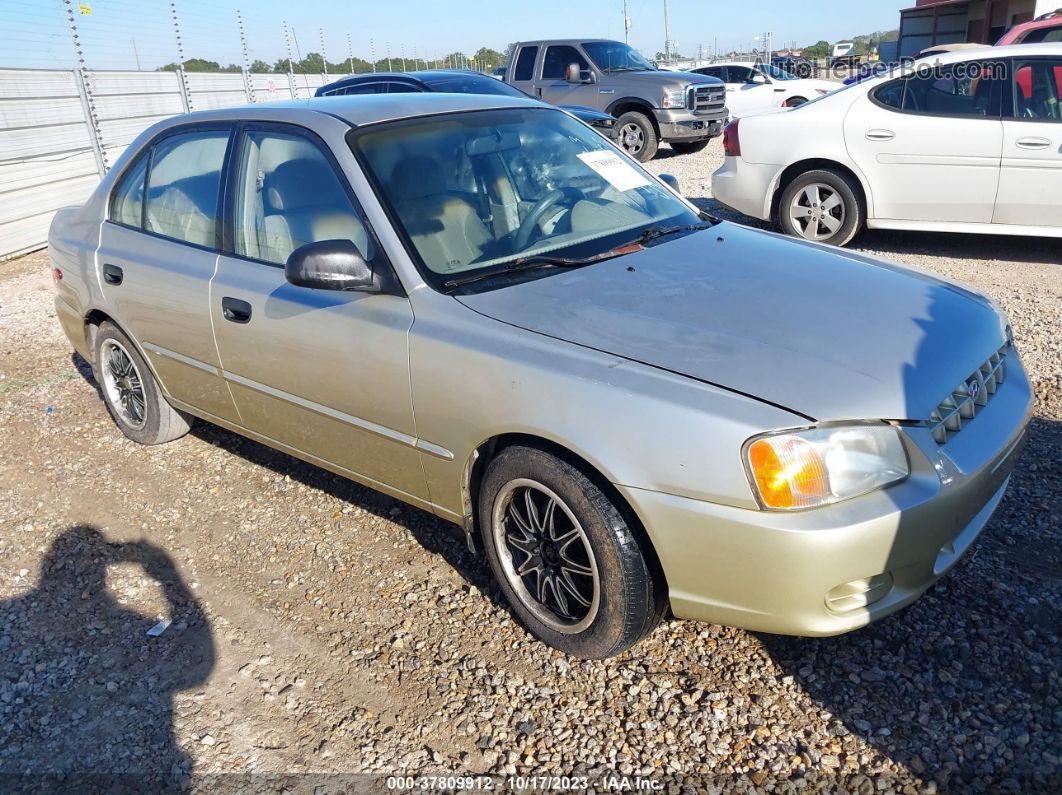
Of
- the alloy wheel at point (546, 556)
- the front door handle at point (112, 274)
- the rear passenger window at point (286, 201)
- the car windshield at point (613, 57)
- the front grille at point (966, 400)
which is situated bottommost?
the alloy wheel at point (546, 556)

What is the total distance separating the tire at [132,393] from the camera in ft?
15.1

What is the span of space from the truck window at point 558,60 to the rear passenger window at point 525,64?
0.23 m

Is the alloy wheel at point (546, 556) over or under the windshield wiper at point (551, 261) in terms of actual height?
under

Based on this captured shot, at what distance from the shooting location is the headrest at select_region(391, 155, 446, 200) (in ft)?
10.6

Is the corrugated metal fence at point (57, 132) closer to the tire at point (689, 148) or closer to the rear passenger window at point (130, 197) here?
the rear passenger window at point (130, 197)

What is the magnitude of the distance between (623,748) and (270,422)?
2.08m

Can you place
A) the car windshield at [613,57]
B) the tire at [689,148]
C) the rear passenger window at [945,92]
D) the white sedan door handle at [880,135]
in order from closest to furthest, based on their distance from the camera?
the rear passenger window at [945,92] < the white sedan door handle at [880,135] < the car windshield at [613,57] < the tire at [689,148]

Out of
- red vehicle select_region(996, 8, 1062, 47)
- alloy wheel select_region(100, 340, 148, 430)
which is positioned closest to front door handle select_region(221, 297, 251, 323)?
alloy wheel select_region(100, 340, 148, 430)

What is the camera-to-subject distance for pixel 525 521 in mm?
2900

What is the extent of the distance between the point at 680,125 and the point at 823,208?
6.80 metres

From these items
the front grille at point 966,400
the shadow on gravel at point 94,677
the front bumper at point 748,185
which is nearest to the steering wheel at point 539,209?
the front grille at point 966,400

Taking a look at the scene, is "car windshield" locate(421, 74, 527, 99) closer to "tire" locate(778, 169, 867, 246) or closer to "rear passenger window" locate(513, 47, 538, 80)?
"rear passenger window" locate(513, 47, 538, 80)

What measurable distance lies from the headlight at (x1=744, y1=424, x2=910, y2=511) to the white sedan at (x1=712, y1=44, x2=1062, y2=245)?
534 centimetres

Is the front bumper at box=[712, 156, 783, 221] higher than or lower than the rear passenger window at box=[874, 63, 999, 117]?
lower
